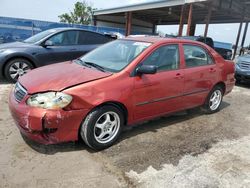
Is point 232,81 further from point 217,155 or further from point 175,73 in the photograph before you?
point 217,155

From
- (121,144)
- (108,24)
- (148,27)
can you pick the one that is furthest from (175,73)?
(148,27)

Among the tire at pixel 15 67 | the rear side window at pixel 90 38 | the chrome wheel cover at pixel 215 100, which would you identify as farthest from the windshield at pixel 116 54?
the rear side window at pixel 90 38

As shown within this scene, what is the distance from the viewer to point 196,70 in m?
4.36

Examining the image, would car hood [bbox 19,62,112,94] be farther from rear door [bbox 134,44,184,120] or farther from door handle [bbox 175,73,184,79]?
door handle [bbox 175,73,184,79]

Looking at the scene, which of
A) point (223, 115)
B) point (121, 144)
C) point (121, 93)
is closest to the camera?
point (121, 93)

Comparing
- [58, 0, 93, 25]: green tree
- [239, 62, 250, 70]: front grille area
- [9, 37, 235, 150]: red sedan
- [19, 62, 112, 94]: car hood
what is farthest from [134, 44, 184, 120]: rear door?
[58, 0, 93, 25]: green tree

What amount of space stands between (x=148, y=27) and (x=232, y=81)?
97.1 ft

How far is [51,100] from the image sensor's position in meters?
2.79

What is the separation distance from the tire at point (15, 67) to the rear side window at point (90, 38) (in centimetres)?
166

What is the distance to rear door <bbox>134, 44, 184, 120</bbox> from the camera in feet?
11.5

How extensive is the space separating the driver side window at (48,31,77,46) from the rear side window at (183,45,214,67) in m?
3.72

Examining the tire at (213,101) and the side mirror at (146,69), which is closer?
the side mirror at (146,69)

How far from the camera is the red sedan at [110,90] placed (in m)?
2.83

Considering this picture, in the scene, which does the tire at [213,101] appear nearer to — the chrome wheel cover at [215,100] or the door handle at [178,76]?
the chrome wheel cover at [215,100]
